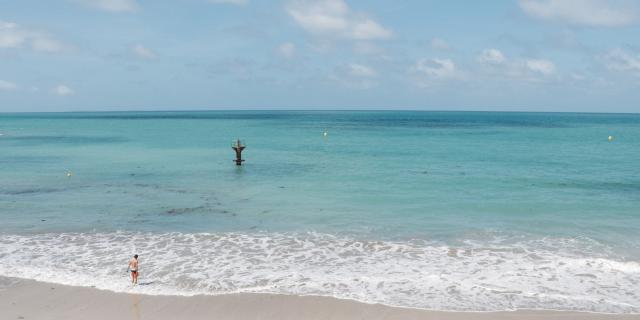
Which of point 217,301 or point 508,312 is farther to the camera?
point 217,301

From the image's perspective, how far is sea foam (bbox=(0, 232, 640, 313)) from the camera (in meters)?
15.9

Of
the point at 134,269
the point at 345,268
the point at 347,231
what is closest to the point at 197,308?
the point at 134,269

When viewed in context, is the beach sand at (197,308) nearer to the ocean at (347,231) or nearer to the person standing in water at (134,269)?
the ocean at (347,231)

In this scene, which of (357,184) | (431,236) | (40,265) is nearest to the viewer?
(40,265)


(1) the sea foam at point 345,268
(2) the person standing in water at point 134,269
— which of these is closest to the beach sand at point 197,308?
(1) the sea foam at point 345,268

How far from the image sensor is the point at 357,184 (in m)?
34.8

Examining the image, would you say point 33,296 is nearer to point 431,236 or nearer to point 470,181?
point 431,236

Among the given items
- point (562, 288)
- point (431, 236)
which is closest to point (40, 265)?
point (431, 236)

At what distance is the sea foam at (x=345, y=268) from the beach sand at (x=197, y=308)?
0.49 metres

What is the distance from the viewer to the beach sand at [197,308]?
14.4m

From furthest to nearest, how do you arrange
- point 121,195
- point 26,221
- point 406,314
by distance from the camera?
1. point 121,195
2. point 26,221
3. point 406,314

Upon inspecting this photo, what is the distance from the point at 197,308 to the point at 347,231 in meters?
9.64

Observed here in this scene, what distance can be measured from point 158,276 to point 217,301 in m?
3.31

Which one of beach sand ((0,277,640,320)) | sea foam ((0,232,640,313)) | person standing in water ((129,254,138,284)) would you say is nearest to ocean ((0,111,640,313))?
sea foam ((0,232,640,313))
